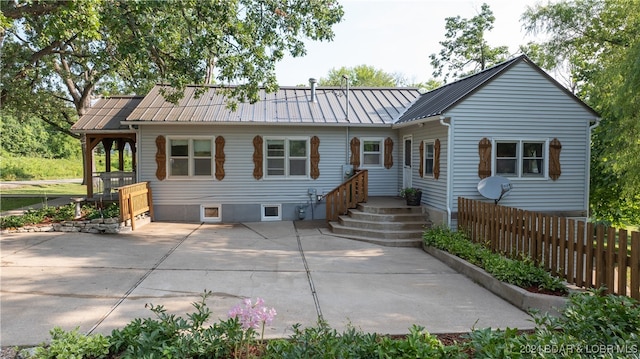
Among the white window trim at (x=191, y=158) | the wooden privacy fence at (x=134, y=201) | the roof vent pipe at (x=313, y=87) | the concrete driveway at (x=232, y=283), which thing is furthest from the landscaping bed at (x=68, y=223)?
the roof vent pipe at (x=313, y=87)

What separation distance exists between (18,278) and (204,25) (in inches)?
248

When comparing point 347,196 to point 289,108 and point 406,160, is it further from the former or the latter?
point 289,108

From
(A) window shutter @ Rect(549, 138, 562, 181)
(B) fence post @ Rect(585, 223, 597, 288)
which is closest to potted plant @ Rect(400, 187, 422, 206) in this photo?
(A) window shutter @ Rect(549, 138, 562, 181)

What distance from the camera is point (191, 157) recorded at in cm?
1237

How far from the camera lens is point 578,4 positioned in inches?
591

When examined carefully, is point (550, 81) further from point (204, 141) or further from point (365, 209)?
Result: point (204, 141)

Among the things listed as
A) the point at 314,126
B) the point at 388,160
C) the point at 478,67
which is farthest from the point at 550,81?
the point at 478,67

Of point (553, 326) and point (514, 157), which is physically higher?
point (514, 157)

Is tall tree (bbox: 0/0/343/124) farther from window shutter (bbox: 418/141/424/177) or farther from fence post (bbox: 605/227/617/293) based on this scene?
fence post (bbox: 605/227/617/293)

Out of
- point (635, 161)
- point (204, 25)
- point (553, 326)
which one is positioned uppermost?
point (204, 25)

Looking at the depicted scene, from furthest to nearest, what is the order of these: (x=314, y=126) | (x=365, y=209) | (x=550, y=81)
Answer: (x=314, y=126), (x=365, y=209), (x=550, y=81)

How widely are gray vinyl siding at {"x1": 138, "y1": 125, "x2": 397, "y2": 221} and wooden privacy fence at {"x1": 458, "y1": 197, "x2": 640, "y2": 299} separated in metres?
5.36

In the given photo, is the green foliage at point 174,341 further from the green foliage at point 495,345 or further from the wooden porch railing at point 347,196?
the wooden porch railing at point 347,196

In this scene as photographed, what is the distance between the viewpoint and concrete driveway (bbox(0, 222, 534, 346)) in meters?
4.70
